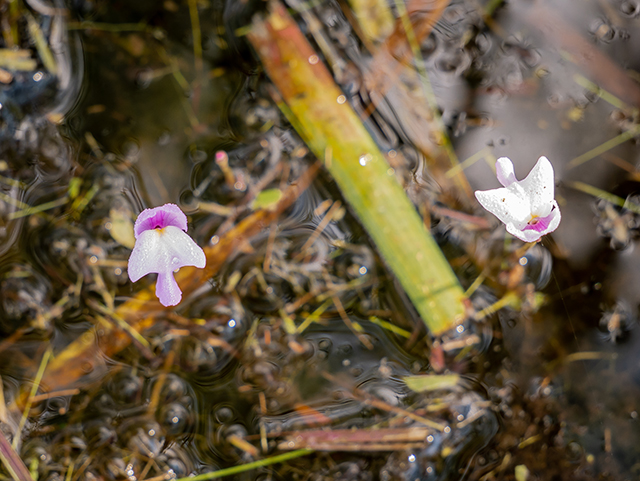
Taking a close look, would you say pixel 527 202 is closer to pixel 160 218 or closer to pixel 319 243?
pixel 319 243

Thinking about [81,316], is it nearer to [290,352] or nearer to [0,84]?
Result: [290,352]

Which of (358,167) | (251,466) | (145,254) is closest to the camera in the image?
(145,254)

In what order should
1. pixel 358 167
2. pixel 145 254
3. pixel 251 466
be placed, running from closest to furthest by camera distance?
pixel 145 254, pixel 251 466, pixel 358 167

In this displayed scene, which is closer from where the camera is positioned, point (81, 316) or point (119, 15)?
point (81, 316)

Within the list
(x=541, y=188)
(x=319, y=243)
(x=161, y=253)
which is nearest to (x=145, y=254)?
(x=161, y=253)

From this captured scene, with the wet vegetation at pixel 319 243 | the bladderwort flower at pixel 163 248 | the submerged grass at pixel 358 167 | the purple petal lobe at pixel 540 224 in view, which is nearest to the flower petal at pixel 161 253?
the bladderwort flower at pixel 163 248

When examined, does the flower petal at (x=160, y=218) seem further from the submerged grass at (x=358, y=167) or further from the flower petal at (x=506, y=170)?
the flower petal at (x=506, y=170)

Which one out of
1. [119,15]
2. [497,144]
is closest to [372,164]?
[497,144]
